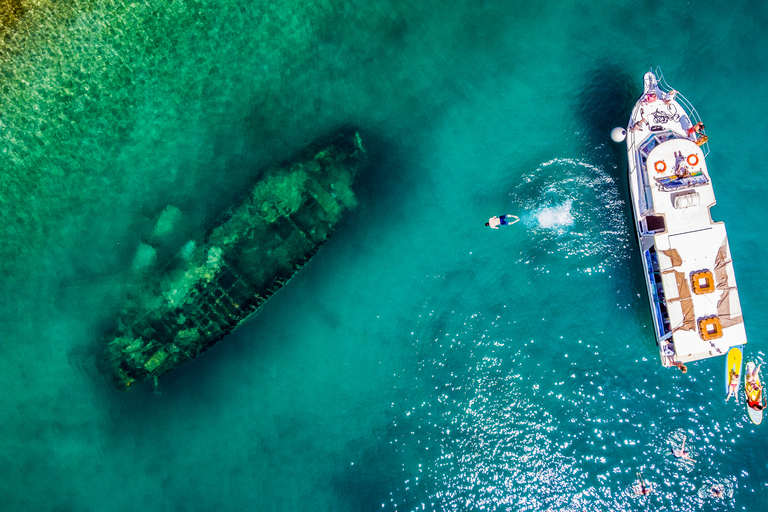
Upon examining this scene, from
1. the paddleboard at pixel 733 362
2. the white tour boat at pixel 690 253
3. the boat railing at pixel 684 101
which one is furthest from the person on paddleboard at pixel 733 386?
the boat railing at pixel 684 101

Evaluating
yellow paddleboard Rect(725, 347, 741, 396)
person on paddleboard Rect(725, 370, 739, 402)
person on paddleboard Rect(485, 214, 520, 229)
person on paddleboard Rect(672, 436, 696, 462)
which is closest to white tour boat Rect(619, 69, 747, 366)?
yellow paddleboard Rect(725, 347, 741, 396)

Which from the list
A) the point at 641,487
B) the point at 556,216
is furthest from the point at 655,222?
the point at 641,487

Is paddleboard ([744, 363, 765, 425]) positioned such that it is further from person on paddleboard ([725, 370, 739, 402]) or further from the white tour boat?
the white tour boat

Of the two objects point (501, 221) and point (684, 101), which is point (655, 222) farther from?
point (501, 221)

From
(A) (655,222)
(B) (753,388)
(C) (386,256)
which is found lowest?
(B) (753,388)

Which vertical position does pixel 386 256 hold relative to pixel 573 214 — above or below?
below

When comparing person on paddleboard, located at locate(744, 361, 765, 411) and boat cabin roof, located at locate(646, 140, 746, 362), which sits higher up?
boat cabin roof, located at locate(646, 140, 746, 362)
